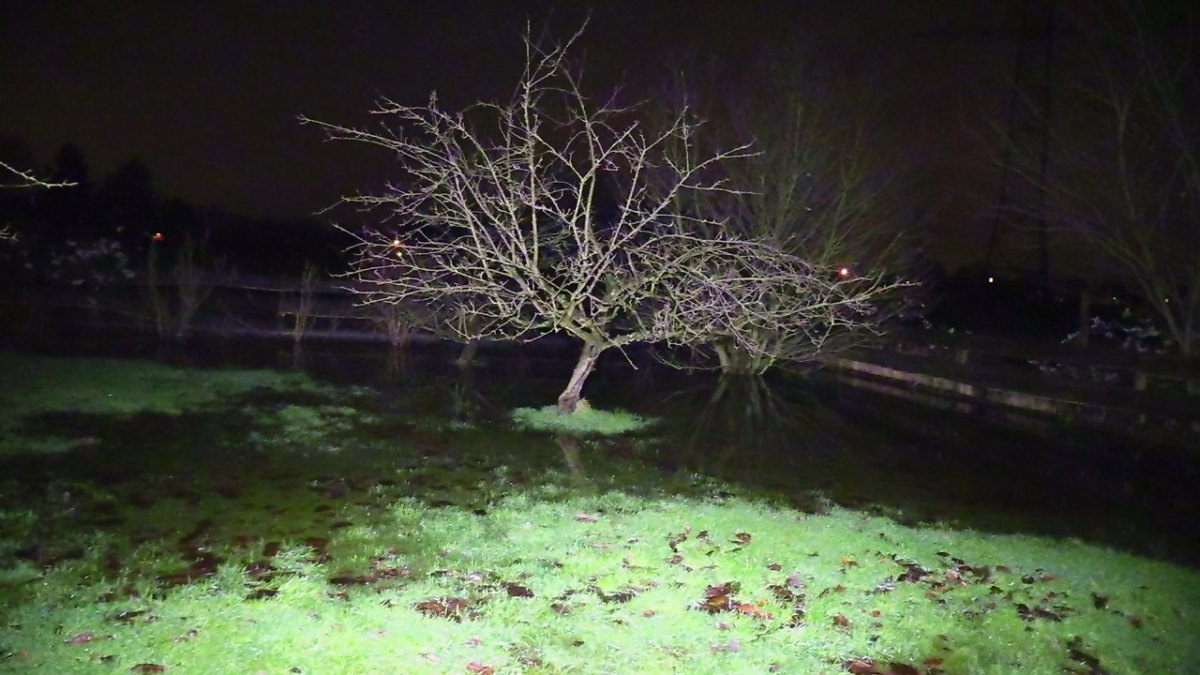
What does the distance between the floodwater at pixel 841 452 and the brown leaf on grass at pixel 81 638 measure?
10.4 feet

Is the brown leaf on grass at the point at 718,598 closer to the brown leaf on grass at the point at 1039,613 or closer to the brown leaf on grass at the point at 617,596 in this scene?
the brown leaf on grass at the point at 617,596

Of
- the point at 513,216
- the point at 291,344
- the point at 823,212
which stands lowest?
the point at 291,344

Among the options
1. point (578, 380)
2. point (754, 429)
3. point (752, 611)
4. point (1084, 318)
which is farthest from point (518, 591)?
point (1084, 318)

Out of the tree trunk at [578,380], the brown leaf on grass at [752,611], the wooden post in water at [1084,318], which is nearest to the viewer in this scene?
the brown leaf on grass at [752,611]

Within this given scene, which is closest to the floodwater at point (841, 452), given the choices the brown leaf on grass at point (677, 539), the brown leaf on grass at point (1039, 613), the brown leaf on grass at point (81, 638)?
the brown leaf on grass at point (677, 539)

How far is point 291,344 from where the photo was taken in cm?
2123

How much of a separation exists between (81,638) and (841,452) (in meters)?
8.78

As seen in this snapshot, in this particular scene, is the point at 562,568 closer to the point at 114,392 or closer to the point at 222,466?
the point at 222,466

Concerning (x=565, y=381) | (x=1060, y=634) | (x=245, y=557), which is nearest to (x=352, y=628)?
(x=245, y=557)

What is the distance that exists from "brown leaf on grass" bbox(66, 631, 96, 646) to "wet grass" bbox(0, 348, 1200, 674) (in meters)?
0.01

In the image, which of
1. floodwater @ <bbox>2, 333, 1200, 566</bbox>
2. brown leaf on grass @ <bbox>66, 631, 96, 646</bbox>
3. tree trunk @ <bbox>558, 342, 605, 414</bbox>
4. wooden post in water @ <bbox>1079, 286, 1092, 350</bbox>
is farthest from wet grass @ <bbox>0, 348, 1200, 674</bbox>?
wooden post in water @ <bbox>1079, 286, 1092, 350</bbox>

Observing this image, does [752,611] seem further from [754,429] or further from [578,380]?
[754,429]

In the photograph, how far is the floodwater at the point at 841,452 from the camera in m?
8.04

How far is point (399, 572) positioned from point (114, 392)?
316 inches
